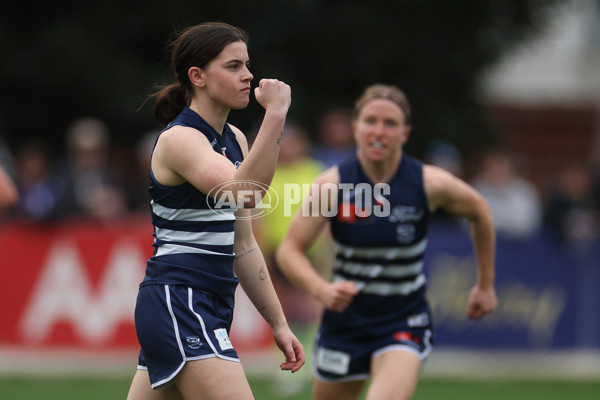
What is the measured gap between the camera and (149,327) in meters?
4.57

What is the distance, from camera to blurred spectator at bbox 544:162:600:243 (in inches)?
488

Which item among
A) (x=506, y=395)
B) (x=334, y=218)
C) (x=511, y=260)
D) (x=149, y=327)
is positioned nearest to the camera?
(x=149, y=327)

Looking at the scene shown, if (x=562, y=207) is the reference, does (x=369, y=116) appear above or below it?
below

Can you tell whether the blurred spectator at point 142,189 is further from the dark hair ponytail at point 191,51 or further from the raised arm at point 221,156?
the raised arm at point 221,156

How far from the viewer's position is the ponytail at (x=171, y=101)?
4.85 meters

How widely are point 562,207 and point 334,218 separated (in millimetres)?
6933

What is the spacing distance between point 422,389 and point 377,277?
4220mm

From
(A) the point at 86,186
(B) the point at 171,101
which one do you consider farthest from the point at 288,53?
(B) the point at 171,101

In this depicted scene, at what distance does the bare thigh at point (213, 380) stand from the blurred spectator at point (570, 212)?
8.54 metres

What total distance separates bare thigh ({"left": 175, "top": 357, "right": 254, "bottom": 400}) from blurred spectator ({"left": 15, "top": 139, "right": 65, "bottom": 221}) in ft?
25.5

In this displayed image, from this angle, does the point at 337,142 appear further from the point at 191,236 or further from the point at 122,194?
the point at 191,236

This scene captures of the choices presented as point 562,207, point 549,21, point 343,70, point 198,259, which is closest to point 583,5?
point 549,21

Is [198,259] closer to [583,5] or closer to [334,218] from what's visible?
[334,218]

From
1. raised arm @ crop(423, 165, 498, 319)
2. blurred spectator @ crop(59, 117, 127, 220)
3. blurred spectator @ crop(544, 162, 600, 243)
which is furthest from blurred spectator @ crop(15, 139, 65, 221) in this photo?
raised arm @ crop(423, 165, 498, 319)
